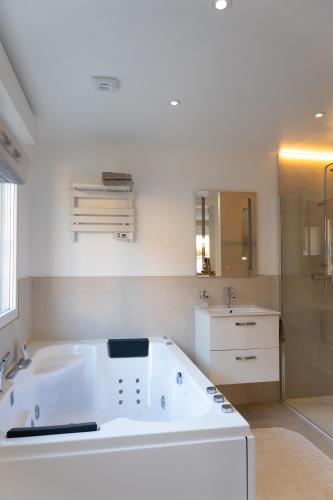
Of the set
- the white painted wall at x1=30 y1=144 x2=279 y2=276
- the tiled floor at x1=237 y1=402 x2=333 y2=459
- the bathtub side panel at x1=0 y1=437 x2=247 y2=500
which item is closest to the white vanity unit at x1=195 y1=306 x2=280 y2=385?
A: the tiled floor at x1=237 y1=402 x2=333 y2=459

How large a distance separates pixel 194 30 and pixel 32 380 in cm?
232

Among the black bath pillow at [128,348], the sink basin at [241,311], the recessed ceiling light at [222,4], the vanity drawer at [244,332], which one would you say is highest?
the recessed ceiling light at [222,4]

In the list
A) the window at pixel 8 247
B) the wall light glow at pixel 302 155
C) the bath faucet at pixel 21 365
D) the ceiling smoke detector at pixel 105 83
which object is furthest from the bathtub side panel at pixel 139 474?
the wall light glow at pixel 302 155

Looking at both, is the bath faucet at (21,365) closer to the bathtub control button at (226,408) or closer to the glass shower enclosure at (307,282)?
the bathtub control button at (226,408)

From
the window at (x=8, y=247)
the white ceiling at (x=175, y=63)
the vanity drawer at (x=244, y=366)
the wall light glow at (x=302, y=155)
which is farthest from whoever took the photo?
the wall light glow at (x=302, y=155)

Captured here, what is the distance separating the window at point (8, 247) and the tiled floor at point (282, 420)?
7.01 ft

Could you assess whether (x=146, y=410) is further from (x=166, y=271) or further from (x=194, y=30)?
(x=194, y=30)

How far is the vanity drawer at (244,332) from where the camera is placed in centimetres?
270

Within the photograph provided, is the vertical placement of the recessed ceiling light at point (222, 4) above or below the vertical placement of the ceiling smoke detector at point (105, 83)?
below

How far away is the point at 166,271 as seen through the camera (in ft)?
10.1

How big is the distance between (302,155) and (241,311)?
64.9 inches

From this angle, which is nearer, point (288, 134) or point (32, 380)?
point (32, 380)

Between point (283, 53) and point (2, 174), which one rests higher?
point (283, 53)

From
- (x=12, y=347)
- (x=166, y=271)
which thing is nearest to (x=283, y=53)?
(x=166, y=271)
